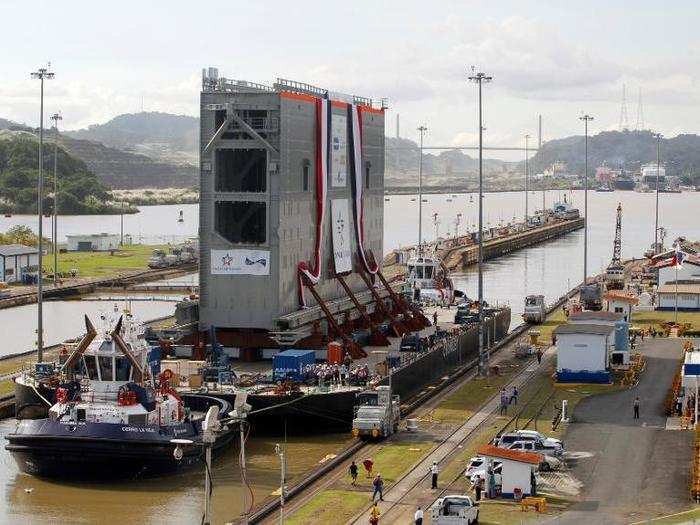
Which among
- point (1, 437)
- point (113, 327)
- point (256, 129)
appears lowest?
point (1, 437)

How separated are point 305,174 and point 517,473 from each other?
25.2 meters

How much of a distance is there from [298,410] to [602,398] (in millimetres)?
13870

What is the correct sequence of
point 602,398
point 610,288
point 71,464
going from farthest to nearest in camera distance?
point 610,288
point 602,398
point 71,464

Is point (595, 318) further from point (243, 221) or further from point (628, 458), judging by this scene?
point (628, 458)

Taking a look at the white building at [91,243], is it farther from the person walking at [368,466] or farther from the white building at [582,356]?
the person walking at [368,466]

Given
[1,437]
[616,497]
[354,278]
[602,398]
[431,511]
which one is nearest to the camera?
[431,511]

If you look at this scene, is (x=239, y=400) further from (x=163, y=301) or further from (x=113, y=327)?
(x=163, y=301)

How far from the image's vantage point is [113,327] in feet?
155

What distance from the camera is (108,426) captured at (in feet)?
150

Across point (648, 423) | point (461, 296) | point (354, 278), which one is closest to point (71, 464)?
point (648, 423)

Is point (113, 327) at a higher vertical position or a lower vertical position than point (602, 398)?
higher

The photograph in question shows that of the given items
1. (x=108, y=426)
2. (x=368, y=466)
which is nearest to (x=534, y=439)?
(x=368, y=466)

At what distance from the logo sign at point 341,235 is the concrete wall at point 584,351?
Result: 11.3 meters

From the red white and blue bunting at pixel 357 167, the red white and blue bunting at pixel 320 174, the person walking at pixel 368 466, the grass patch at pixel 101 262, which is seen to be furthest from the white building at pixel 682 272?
the person walking at pixel 368 466
